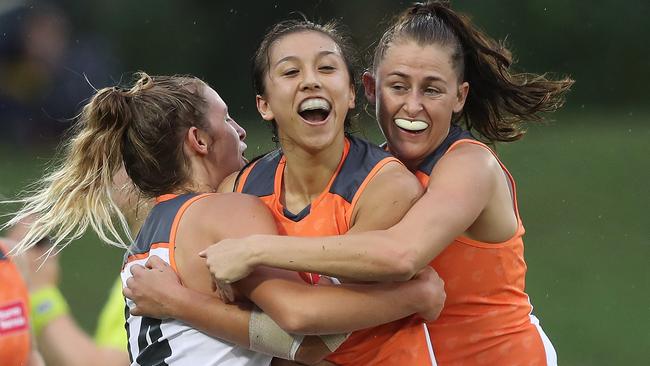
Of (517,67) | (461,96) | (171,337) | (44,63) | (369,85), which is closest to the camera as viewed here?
(171,337)

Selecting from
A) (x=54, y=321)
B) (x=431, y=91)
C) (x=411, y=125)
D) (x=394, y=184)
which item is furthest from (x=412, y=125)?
(x=54, y=321)

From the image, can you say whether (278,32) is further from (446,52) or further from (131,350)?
(131,350)

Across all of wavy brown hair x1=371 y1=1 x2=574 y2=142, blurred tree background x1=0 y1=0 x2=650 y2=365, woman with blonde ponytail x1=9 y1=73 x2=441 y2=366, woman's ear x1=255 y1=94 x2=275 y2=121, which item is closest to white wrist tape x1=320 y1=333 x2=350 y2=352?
woman with blonde ponytail x1=9 y1=73 x2=441 y2=366

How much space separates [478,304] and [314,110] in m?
0.80

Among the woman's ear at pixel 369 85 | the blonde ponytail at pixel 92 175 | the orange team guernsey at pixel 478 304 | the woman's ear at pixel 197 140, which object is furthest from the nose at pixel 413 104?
the blonde ponytail at pixel 92 175

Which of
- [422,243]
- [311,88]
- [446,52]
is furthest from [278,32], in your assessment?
[422,243]

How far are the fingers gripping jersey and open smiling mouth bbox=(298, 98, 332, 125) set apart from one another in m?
0.39

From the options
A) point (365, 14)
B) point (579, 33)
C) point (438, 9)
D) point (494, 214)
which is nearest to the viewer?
point (494, 214)

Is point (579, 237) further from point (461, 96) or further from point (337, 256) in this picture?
point (337, 256)

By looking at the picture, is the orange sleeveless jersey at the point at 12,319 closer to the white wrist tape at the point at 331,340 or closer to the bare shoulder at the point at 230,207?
the bare shoulder at the point at 230,207

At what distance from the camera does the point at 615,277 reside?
11.4 metres

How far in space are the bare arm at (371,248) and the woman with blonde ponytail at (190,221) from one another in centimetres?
10

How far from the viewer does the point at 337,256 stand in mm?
3256

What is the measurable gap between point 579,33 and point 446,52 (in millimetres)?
12062
